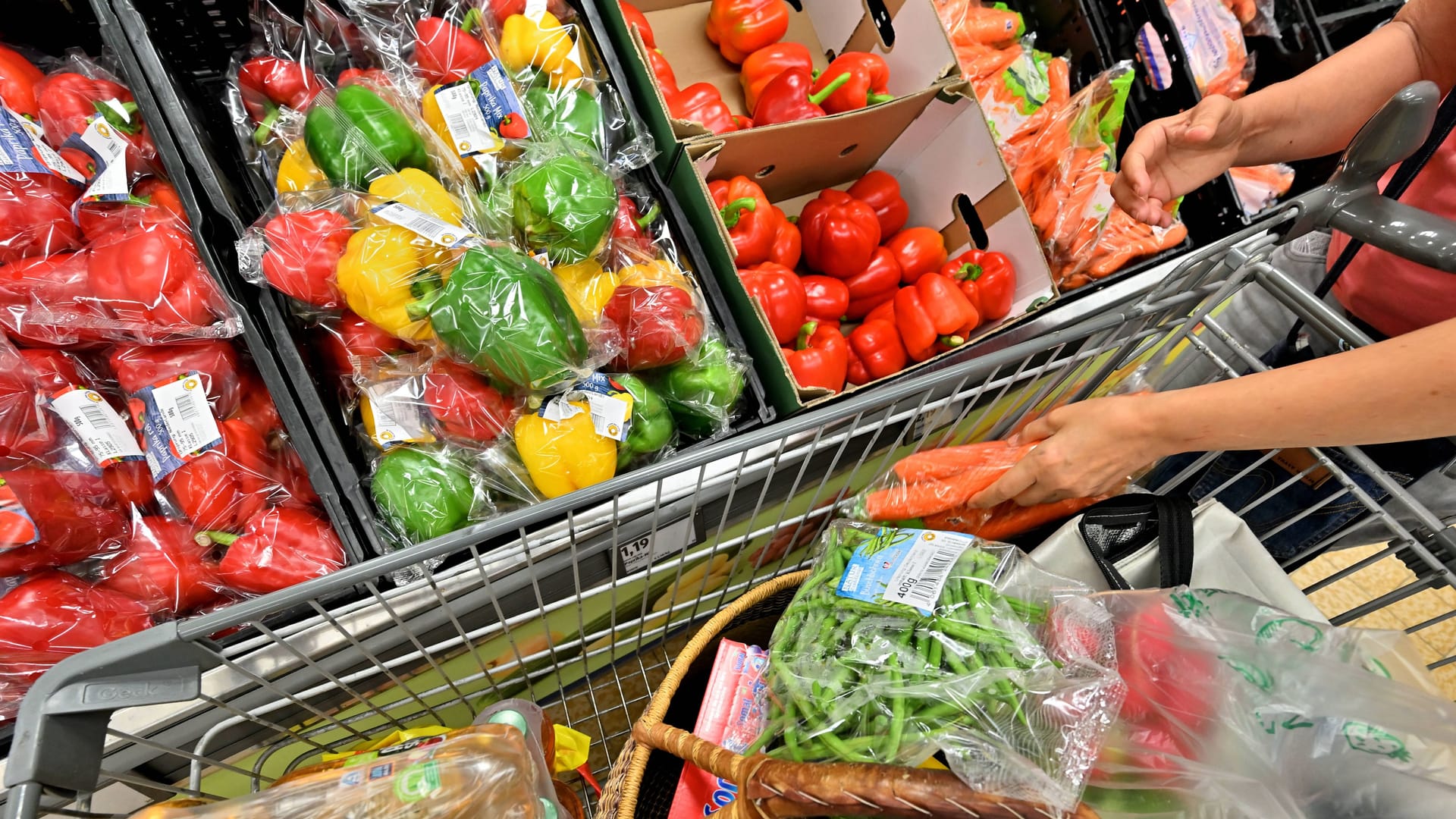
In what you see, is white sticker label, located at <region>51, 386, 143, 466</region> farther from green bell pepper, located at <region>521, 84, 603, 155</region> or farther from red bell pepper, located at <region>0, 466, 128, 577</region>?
green bell pepper, located at <region>521, 84, 603, 155</region>

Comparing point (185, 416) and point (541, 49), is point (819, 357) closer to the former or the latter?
point (541, 49)

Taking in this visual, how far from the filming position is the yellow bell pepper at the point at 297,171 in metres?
1.10

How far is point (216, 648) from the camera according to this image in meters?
0.65

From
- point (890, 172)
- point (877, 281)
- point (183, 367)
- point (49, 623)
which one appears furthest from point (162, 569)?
point (890, 172)

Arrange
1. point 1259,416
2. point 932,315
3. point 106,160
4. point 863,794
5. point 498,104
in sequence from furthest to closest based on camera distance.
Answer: point 932,315
point 498,104
point 106,160
point 1259,416
point 863,794

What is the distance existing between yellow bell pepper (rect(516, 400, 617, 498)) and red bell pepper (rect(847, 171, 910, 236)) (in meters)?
0.94

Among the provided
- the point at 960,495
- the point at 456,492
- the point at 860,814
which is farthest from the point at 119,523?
the point at 960,495

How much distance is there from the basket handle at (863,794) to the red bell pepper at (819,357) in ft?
2.74

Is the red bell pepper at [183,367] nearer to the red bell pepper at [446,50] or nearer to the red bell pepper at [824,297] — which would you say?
the red bell pepper at [446,50]

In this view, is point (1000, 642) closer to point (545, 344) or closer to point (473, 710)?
point (545, 344)

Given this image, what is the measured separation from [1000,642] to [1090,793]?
0.58 feet

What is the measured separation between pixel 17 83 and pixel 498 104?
670 mm

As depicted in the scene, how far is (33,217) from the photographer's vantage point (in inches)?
38.7

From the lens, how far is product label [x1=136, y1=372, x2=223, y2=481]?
926 millimetres
